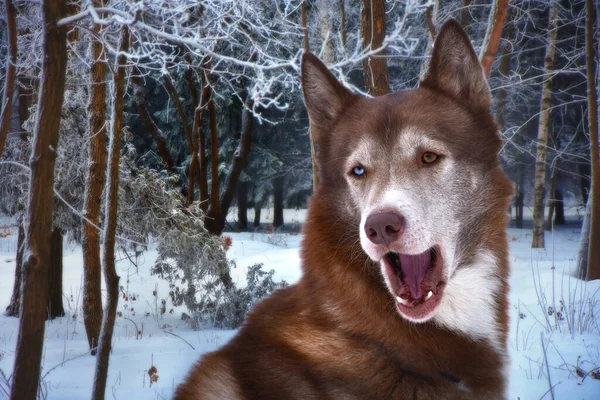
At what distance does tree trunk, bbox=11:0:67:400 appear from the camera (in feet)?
8.63

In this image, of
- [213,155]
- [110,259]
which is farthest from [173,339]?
[213,155]

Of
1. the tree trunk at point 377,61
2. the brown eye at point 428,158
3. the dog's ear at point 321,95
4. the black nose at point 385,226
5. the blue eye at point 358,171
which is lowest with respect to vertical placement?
the black nose at point 385,226

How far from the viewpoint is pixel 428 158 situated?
263 cm

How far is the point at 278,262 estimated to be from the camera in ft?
24.7

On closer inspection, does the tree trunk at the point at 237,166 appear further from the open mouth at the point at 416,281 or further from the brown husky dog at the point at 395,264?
the open mouth at the point at 416,281

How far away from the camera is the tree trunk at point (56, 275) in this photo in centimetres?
589

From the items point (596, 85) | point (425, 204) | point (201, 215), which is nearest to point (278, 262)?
point (201, 215)

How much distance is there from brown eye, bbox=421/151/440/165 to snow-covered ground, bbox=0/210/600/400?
1.01 metres

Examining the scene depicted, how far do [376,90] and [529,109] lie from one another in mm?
10691

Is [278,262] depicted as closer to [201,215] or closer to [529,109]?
[201,215]

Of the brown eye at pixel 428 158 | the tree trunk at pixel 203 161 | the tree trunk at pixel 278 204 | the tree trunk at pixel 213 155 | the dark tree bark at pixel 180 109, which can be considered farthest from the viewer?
the tree trunk at pixel 278 204

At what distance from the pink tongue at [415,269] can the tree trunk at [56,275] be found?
14.9 ft

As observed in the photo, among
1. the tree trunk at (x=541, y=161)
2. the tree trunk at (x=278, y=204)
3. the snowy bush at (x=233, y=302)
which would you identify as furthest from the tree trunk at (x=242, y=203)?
the snowy bush at (x=233, y=302)

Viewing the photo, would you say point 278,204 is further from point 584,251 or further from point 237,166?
point 584,251
